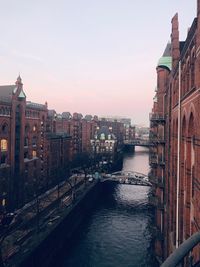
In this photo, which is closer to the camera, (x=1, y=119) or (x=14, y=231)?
(x=14, y=231)

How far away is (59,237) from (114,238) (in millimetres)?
7734

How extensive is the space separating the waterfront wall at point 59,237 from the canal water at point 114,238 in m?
1.01

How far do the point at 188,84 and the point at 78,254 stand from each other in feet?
89.0

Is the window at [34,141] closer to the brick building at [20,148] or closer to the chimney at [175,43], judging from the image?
the brick building at [20,148]

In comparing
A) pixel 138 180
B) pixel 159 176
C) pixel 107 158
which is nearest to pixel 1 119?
pixel 159 176

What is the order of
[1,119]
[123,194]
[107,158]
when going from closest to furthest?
[1,119] < [123,194] < [107,158]

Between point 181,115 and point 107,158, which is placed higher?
point 181,115

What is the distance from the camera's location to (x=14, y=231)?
3697 cm

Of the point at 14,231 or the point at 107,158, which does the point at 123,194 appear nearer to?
the point at 14,231

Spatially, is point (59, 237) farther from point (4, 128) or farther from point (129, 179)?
point (129, 179)

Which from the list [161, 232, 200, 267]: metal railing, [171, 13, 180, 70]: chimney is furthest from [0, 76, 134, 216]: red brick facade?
[161, 232, 200, 267]: metal railing

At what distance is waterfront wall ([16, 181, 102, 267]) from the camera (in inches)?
1160

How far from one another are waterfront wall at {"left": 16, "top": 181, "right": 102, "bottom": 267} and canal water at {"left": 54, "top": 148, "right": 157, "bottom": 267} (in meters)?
1.01

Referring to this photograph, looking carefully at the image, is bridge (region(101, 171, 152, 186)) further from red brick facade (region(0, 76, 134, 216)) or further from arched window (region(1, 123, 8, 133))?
arched window (region(1, 123, 8, 133))
